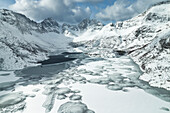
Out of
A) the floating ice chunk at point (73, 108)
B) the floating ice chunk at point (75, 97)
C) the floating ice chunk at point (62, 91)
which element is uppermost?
the floating ice chunk at point (62, 91)

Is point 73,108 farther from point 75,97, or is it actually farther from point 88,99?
point 88,99

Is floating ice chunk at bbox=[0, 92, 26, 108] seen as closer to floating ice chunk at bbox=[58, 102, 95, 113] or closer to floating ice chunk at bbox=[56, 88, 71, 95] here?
floating ice chunk at bbox=[56, 88, 71, 95]

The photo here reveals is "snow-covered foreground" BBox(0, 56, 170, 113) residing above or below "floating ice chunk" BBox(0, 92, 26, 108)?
below

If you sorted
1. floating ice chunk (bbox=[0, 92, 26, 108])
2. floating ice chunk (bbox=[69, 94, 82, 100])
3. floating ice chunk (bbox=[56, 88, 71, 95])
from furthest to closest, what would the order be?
floating ice chunk (bbox=[56, 88, 71, 95])
floating ice chunk (bbox=[69, 94, 82, 100])
floating ice chunk (bbox=[0, 92, 26, 108])

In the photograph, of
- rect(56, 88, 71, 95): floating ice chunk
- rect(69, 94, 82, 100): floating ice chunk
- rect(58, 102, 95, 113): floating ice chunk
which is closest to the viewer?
rect(58, 102, 95, 113): floating ice chunk

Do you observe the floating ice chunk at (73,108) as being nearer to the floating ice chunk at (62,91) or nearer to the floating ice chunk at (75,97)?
the floating ice chunk at (75,97)

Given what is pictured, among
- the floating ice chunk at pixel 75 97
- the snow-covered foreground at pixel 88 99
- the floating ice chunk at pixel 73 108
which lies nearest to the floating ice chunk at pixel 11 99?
the snow-covered foreground at pixel 88 99

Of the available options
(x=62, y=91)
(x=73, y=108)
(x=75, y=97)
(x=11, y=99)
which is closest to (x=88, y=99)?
(x=75, y=97)

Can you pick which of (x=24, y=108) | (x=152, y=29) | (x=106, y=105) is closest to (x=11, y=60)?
(x=24, y=108)

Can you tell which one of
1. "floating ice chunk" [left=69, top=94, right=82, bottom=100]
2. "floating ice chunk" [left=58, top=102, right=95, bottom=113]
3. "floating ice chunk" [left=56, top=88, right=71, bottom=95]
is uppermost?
"floating ice chunk" [left=56, top=88, right=71, bottom=95]

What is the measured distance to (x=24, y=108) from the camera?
941 centimetres

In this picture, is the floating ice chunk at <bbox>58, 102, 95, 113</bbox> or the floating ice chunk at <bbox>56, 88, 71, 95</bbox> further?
the floating ice chunk at <bbox>56, 88, 71, 95</bbox>

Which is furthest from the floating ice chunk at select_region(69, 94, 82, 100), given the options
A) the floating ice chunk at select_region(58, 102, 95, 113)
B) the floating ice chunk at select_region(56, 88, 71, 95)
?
the floating ice chunk at select_region(56, 88, 71, 95)

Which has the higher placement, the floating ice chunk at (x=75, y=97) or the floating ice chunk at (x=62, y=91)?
the floating ice chunk at (x=62, y=91)
